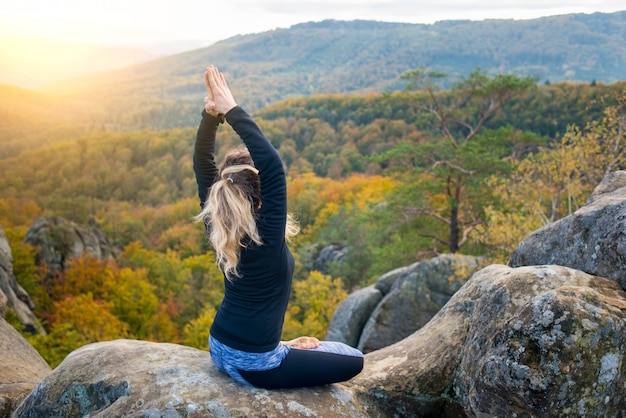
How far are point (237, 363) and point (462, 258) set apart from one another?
1445 centimetres

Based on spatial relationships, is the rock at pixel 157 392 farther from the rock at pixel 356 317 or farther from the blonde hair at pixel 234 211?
the rock at pixel 356 317

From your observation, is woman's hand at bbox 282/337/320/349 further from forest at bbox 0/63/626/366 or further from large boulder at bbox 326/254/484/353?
large boulder at bbox 326/254/484/353

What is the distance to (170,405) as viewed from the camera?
4.60 meters

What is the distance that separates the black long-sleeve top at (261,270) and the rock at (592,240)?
145 inches

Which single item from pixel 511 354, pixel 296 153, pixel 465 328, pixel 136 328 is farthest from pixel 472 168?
pixel 296 153

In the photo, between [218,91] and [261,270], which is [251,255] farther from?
[218,91]

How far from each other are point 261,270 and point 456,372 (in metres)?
2.93

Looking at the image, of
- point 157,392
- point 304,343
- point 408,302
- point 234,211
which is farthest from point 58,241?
point 234,211

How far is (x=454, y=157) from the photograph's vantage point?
23.0m

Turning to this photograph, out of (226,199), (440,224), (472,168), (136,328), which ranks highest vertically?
(226,199)

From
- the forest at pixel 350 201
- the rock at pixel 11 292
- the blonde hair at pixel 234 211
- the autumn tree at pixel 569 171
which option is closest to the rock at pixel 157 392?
the blonde hair at pixel 234 211

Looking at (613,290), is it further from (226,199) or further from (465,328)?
(226,199)

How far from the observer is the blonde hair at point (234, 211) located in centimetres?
416

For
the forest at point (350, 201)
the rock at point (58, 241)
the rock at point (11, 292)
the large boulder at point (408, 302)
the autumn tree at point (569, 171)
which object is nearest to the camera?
the autumn tree at point (569, 171)
